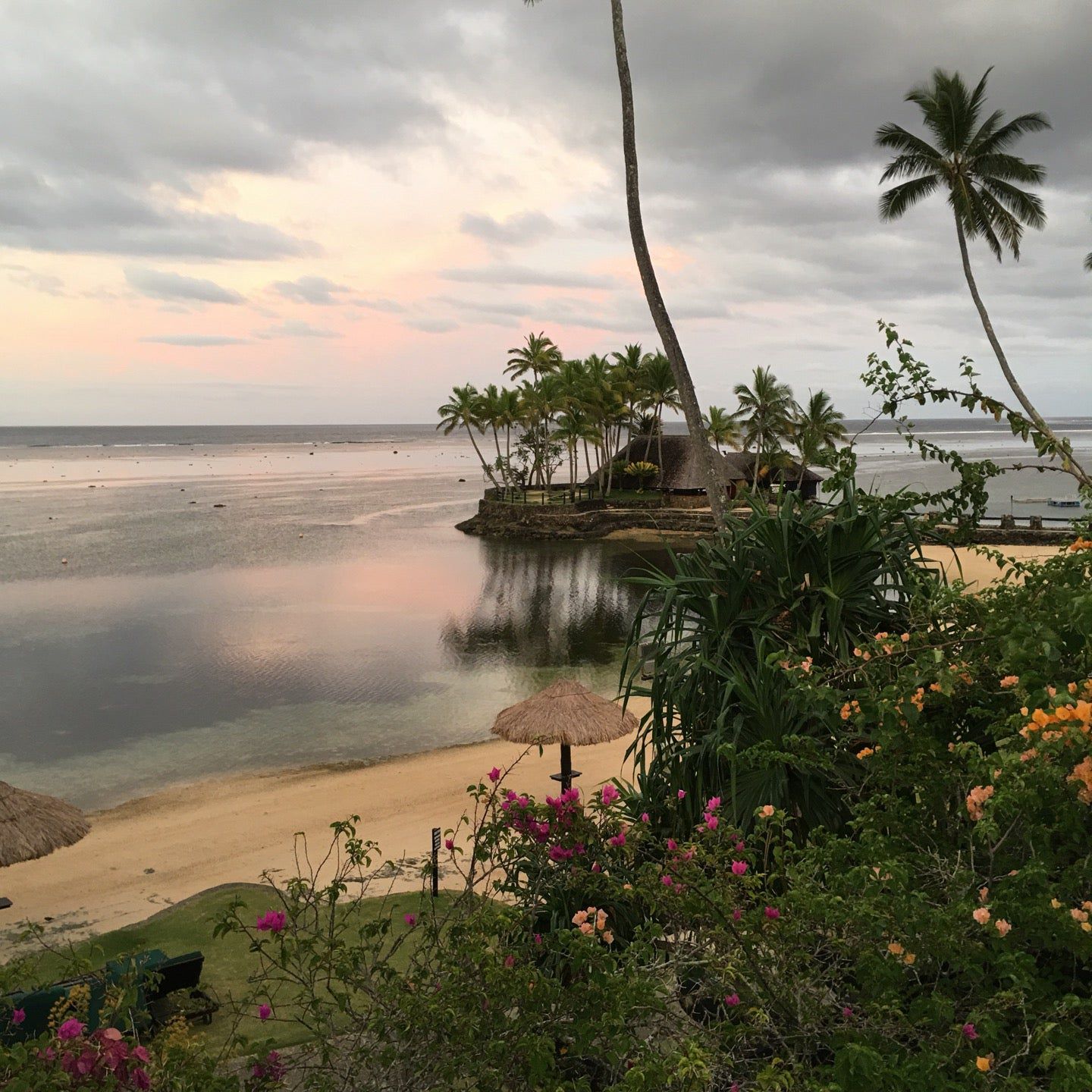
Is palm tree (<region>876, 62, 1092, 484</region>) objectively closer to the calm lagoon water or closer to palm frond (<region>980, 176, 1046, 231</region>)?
palm frond (<region>980, 176, 1046, 231</region>)

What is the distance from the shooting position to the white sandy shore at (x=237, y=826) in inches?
412

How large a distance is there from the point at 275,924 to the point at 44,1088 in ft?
3.04

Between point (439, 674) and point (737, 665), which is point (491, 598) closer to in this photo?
point (439, 674)

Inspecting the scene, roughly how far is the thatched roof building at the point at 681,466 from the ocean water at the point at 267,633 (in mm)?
8932

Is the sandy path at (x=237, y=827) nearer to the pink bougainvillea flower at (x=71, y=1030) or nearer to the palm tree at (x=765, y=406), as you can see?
the pink bougainvillea flower at (x=71, y=1030)

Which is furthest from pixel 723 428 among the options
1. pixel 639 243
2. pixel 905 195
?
pixel 639 243

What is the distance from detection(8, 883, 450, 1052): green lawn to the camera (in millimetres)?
6977

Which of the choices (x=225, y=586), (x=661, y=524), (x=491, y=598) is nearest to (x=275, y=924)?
(x=491, y=598)

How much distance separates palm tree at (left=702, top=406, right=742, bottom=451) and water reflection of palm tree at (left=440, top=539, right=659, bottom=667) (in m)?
11.8

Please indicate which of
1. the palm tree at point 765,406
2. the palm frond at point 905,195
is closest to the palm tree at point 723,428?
the palm tree at point 765,406

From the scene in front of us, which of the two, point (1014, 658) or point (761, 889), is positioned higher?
point (1014, 658)

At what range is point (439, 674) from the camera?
2219 centimetres

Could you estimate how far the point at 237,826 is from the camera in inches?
500

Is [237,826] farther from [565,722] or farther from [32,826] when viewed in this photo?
[565,722]
